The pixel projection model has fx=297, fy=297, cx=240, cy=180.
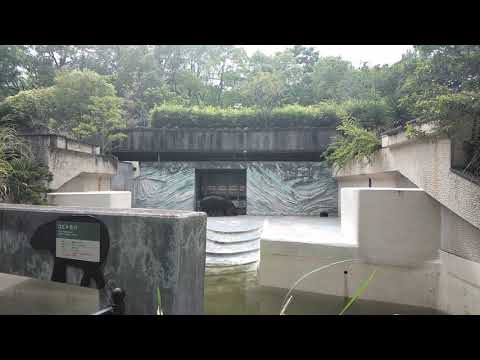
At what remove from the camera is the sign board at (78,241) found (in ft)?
9.63

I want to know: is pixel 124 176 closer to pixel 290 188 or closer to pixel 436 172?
pixel 290 188

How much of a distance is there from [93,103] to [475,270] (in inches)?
591

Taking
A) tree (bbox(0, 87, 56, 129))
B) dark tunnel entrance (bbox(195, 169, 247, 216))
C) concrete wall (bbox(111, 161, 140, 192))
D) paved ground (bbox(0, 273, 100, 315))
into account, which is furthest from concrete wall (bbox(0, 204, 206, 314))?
dark tunnel entrance (bbox(195, 169, 247, 216))

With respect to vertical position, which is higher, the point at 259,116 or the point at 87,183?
the point at 259,116

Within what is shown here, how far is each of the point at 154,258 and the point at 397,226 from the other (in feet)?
15.9

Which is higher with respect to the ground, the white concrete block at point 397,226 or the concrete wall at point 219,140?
the concrete wall at point 219,140

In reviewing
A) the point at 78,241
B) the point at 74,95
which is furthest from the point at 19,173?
the point at 74,95

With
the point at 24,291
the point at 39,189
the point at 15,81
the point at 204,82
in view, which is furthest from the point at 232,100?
the point at 24,291

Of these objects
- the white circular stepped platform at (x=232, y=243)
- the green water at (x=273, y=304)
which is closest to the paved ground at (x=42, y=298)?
the green water at (x=273, y=304)

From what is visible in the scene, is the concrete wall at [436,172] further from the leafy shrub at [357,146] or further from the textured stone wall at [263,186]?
the textured stone wall at [263,186]

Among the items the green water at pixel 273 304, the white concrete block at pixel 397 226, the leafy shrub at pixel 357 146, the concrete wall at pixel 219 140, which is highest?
the concrete wall at pixel 219 140

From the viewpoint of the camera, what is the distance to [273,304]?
5.46 metres

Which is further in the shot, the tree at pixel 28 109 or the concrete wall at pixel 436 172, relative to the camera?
the tree at pixel 28 109

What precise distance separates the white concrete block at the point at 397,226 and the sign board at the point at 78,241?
481cm
